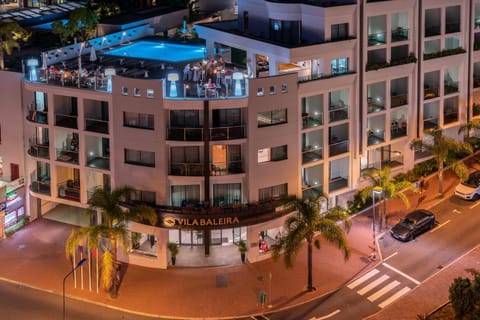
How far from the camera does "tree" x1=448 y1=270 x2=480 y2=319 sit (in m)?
52.4

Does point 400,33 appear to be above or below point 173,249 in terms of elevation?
above

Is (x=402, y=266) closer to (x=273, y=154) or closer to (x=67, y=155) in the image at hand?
(x=273, y=154)

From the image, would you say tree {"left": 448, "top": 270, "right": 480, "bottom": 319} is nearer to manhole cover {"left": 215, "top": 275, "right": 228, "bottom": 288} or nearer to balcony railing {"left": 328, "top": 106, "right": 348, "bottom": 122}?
manhole cover {"left": 215, "top": 275, "right": 228, "bottom": 288}

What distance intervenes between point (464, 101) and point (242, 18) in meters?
27.8

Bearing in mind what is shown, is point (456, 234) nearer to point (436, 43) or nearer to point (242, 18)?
point (436, 43)

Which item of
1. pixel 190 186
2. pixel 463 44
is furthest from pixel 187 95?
pixel 463 44

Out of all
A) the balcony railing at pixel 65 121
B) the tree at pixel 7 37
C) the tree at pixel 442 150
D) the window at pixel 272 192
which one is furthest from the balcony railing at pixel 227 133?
the tree at pixel 7 37

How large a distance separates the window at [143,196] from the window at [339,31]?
23.1 meters

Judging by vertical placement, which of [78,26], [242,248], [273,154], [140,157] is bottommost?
[242,248]

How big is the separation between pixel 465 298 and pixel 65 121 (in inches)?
1570

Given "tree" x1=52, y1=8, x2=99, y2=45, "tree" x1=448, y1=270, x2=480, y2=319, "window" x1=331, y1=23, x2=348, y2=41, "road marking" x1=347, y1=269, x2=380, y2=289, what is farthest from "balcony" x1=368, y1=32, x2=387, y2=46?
"tree" x1=52, y1=8, x2=99, y2=45

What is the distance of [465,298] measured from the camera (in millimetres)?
52656

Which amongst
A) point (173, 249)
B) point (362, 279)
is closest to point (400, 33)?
point (362, 279)

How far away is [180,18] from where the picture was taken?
103 m
